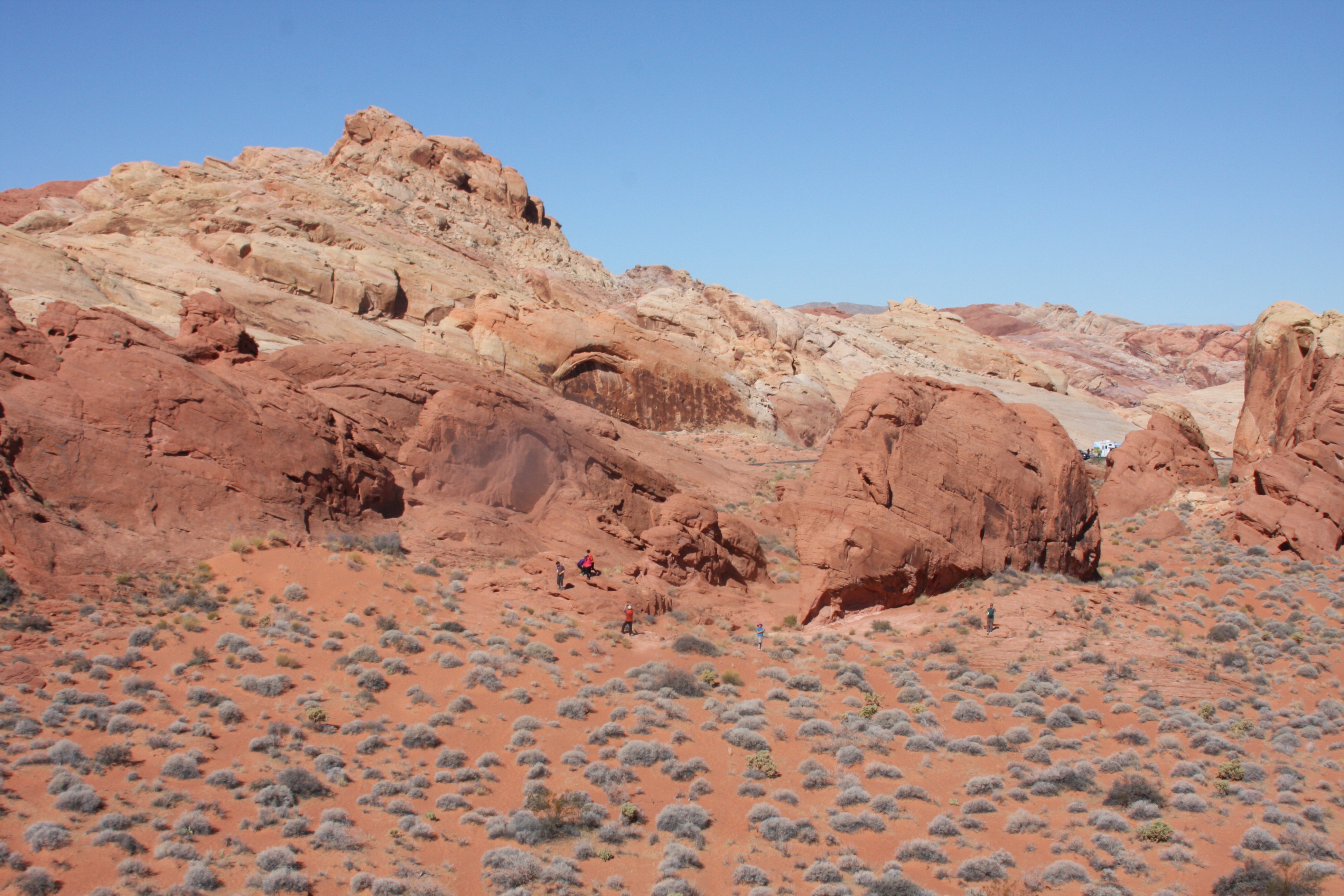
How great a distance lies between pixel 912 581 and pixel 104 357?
18.1 meters

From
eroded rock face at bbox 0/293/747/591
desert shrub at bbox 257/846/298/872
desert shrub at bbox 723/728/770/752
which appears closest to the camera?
desert shrub at bbox 257/846/298/872

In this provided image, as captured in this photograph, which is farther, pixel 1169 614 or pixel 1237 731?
pixel 1169 614

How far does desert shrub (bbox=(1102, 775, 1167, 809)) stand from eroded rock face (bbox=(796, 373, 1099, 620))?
8533mm

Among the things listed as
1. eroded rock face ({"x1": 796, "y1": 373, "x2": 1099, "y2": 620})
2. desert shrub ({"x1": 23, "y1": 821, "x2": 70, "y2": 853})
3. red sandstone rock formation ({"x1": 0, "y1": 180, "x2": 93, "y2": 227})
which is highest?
red sandstone rock formation ({"x1": 0, "y1": 180, "x2": 93, "y2": 227})

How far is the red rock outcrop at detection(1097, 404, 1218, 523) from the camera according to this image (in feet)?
122

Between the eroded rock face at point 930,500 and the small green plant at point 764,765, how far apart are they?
7012mm

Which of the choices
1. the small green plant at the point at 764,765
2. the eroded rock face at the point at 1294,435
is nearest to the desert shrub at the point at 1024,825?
the small green plant at the point at 764,765

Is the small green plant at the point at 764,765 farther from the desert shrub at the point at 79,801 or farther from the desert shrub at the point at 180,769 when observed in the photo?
the desert shrub at the point at 79,801

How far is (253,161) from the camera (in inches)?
2263

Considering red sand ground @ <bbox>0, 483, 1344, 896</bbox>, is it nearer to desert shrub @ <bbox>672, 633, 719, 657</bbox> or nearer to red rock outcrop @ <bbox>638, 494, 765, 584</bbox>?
desert shrub @ <bbox>672, 633, 719, 657</bbox>

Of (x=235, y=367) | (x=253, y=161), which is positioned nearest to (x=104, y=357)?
(x=235, y=367)

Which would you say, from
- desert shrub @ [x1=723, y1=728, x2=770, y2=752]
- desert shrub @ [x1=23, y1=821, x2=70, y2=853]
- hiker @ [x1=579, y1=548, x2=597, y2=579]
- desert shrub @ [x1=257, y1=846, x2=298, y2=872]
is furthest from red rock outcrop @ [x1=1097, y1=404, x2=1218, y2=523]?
desert shrub @ [x1=23, y1=821, x2=70, y2=853]

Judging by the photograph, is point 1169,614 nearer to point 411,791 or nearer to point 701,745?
point 701,745

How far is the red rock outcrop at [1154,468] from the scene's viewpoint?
3706 centimetres
